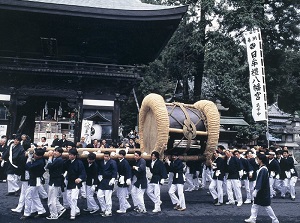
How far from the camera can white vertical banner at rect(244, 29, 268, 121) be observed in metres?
14.1

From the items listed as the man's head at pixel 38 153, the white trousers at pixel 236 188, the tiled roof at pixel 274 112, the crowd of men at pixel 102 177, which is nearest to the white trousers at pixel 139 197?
the crowd of men at pixel 102 177

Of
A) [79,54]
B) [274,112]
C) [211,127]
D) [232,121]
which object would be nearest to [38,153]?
[211,127]

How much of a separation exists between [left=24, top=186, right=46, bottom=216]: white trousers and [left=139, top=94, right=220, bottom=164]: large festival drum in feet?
10.7

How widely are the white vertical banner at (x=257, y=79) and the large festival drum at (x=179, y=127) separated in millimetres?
6299

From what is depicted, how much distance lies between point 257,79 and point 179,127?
306 inches

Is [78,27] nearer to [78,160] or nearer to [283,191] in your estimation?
[78,160]

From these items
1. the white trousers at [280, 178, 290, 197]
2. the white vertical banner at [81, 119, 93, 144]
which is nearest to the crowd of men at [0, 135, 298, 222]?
the white trousers at [280, 178, 290, 197]

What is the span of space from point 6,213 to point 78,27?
8862mm

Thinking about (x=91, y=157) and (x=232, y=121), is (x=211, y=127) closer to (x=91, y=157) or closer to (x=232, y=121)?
(x=91, y=157)

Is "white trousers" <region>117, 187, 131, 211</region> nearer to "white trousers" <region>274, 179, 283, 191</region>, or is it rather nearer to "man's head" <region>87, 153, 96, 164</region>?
"man's head" <region>87, 153, 96, 164</region>

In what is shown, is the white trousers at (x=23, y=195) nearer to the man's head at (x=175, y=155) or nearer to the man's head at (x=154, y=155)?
the man's head at (x=154, y=155)

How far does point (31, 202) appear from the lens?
7.64 metres

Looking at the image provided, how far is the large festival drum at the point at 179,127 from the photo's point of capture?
25.3 feet

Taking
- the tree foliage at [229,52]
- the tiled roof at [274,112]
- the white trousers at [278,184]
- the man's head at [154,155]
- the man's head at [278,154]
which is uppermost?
the tree foliage at [229,52]
